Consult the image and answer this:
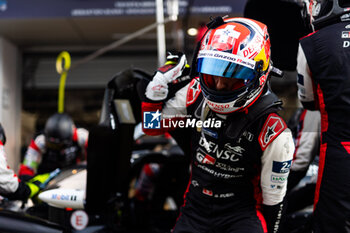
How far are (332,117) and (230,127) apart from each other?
1.44ft

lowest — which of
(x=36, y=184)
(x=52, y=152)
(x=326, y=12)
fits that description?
(x=52, y=152)

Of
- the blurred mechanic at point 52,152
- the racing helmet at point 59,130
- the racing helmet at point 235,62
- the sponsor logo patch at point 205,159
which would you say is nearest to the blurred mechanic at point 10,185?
the sponsor logo patch at point 205,159

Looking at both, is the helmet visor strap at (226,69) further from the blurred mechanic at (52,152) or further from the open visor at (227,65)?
the blurred mechanic at (52,152)

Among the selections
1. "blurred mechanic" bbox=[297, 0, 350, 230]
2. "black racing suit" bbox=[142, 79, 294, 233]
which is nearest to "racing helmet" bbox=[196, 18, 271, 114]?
"black racing suit" bbox=[142, 79, 294, 233]

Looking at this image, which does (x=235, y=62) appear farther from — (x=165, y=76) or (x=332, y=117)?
(x=332, y=117)

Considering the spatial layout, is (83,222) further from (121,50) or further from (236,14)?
(121,50)

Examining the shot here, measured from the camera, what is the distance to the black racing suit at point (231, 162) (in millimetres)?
1728

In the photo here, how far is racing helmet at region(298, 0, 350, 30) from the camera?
1.71 meters

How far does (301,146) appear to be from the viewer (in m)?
2.26

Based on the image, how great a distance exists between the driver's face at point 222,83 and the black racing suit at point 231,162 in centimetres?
15

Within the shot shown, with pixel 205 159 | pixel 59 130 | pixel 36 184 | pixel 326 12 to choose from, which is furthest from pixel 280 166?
pixel 59 130

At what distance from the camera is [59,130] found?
371cm

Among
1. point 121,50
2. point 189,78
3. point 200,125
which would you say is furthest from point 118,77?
point 121,50

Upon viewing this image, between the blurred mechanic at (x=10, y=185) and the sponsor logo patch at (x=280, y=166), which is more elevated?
the sponsor logo patch at (x=280, y=166)
